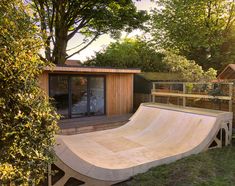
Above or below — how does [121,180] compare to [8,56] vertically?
below

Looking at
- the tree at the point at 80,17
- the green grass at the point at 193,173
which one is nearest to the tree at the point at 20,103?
the green grass at the point at 193,173

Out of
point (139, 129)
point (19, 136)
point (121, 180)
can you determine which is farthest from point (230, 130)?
point (19, 136)

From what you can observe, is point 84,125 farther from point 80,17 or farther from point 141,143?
point 80,17

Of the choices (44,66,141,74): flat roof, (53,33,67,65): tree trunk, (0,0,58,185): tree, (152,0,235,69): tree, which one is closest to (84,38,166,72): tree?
(53,33,67,65): tree trunk

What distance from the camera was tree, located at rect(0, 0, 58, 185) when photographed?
7.21ft

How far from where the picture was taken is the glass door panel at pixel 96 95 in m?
9.71

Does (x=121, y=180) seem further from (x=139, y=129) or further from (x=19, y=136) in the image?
(x=139, y=129)

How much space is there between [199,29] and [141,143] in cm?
1585

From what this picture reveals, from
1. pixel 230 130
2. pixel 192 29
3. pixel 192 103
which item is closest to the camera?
pixel 230 130

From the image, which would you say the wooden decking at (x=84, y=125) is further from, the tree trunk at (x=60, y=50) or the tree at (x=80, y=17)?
the tree trunk at (x=60, y=50)

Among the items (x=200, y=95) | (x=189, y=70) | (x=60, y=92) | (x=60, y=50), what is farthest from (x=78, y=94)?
(x=189, y=70)

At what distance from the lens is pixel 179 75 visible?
1255cm

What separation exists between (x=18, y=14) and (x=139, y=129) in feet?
18.6

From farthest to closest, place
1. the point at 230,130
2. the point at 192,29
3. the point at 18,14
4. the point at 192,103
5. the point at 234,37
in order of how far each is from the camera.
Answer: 1. the point at 234,37
2. the point at 192,29
3. the point at 192,103
4. the point at 230,130
5. the point at 18,14
